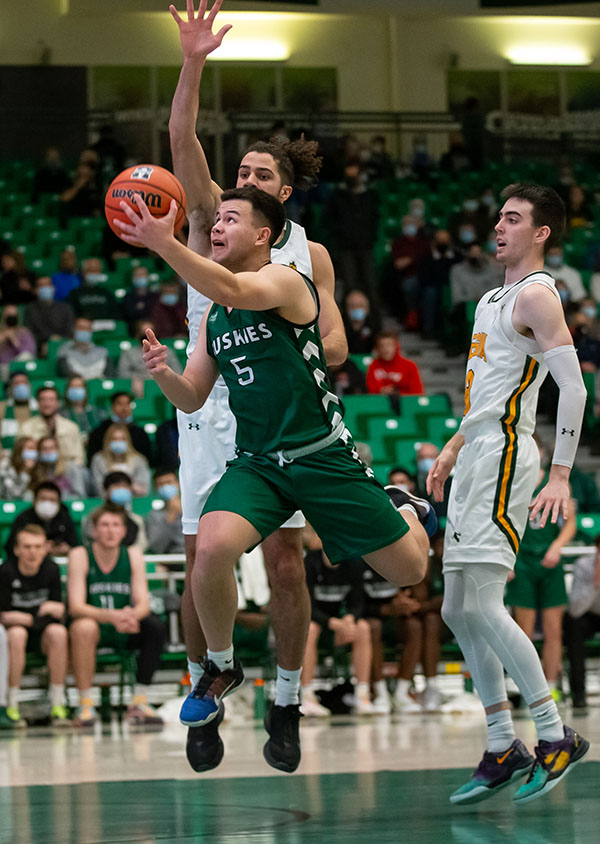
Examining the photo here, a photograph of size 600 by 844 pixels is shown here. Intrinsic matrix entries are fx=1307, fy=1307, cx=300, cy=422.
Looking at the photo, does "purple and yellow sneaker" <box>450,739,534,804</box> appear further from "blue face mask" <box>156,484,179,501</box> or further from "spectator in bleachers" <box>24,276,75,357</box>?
"spectator in bleachers" <box>24,276,75,357</box>

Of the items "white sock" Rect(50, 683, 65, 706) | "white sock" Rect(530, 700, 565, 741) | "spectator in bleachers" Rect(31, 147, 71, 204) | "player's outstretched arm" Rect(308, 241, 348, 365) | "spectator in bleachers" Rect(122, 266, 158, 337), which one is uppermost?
"spectator in bleachers" Rect(31, 147, 71, 204)

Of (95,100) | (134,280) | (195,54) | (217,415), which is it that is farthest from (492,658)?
(95,100)

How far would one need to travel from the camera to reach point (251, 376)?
4.64 m

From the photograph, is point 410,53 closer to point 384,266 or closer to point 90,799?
point 384,266

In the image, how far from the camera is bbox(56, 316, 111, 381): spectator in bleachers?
12.7 meters

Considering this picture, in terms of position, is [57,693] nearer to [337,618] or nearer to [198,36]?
[337,618]

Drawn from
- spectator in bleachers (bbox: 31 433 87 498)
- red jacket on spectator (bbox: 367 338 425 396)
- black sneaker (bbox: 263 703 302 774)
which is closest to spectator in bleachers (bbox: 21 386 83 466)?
spectator in bleachers (bbox: 31 433 87 498)

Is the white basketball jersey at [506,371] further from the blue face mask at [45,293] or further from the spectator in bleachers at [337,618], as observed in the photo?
the blue face mask at [45,293]

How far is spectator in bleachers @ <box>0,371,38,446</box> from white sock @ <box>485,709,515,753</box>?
7.14m

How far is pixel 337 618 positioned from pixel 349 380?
3.52 m

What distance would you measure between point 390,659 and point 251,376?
5.72 metres

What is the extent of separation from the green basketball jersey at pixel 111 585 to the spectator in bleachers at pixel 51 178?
9.09 m

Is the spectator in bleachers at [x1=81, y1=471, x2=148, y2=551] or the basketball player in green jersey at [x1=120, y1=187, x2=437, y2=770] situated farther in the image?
the spectator in bleachers at [x1=81, y1=471, x2=148, y2=551]

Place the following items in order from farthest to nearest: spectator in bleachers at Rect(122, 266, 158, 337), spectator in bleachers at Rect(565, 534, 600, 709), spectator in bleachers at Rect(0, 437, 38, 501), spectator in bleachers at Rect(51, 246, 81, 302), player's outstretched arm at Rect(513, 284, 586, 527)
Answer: spectator in bleachers at Rect(51, 246, 81, 302) → spectator in bleachers at Rect(122, 266, 158, 337) → spectator in bleachers at Rect(0, 437, 38, 501) → spectator in bleachers at Rect(565, 534, 600, 709) → player's outstretched arm at Rect(513, 284, 586, 527)
